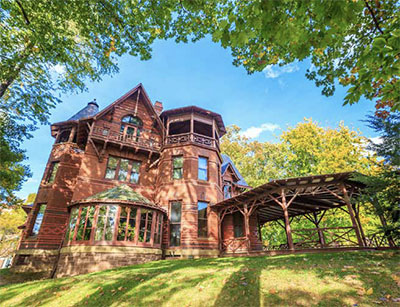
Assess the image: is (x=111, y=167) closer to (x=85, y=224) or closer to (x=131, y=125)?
(x=131, y=125)

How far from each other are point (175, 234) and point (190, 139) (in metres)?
7.59

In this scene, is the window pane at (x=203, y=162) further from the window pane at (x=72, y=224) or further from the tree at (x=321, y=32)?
the tree at (x=321, y=32)

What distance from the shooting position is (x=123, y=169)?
17609mm

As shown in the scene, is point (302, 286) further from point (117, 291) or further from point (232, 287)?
point (117, 291)

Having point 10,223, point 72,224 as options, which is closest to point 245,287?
point 72,224

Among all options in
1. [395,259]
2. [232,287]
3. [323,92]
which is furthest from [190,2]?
[395,259]

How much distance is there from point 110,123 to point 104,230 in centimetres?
935

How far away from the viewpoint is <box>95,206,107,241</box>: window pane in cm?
1252

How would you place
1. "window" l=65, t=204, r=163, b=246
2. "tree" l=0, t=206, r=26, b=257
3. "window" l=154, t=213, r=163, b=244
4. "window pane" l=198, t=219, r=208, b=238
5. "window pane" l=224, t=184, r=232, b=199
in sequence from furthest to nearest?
"tree" l=0, t=206, r=26, b=257 → "window pane" l=224, t=184, r=232, b=199 → "window pane" l=198, t=219, r=208, b=238 → "window" l=154, t=213, r=163, b=244 → "window" l=65, t=204, r=163, b=246

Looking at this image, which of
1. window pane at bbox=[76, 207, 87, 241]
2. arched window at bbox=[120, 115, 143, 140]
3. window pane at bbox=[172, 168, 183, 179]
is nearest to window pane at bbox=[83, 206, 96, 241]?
window pane at bbox=[76, 207, 87, 241]

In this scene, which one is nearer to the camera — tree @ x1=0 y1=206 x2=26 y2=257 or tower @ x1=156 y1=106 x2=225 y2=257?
tower @ x1=156 y1=106 x2=225 y2=257

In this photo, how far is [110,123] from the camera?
18266 millimetres

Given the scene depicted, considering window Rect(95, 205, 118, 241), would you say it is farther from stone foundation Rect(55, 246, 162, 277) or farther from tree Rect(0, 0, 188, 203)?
tree Rect(0, 0, 188, 203)

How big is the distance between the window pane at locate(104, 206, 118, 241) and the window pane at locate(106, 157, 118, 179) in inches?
176
